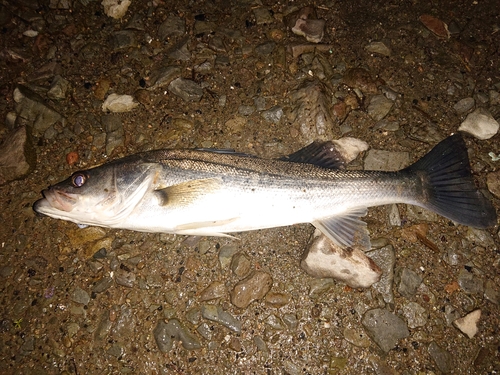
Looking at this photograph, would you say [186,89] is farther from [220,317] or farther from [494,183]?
[494,183]

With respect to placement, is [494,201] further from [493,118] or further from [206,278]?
[206,278]

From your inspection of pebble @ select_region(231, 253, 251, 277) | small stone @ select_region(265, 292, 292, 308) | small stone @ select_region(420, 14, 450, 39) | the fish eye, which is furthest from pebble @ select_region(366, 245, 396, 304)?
the fish eye

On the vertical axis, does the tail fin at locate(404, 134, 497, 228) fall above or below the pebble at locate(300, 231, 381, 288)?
above

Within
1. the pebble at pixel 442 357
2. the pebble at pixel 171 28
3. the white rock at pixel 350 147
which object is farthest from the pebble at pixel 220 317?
the pebble at pixel 171 28

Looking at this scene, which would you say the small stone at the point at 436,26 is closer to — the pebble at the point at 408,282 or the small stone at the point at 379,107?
the small stone at the point at 379,107

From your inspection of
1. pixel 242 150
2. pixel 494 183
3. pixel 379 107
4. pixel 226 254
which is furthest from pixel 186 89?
pixel 494 183

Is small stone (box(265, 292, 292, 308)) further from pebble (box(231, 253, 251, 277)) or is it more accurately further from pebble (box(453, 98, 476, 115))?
pebble (box(453, 98, 476, 115))
